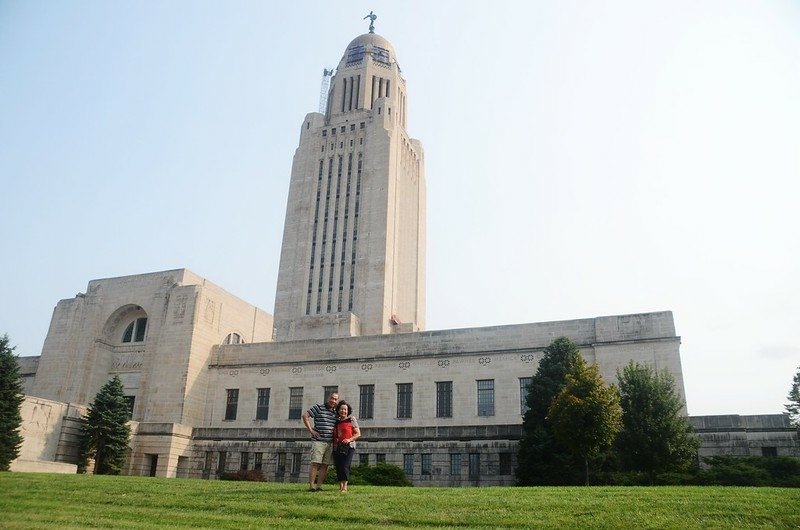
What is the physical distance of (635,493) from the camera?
40.5 ft

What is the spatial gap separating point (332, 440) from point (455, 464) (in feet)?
58.6

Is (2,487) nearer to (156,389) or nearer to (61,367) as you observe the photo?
(156,389)

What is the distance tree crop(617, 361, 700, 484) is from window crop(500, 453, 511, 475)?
6.16 metres

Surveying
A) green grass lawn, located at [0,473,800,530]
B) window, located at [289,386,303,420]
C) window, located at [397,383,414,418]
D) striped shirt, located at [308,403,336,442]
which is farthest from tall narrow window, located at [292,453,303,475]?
striped shirt, located at [308,403,336,442]

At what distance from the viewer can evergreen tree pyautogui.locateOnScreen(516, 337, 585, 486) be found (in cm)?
2347

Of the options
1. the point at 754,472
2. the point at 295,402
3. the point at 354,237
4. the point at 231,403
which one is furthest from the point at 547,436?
the point at 354,237

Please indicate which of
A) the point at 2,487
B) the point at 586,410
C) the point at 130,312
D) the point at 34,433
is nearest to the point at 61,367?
the point at 130,312

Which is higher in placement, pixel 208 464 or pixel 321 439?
pixel 321 439

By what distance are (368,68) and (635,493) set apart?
53.4 meters

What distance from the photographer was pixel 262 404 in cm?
3569

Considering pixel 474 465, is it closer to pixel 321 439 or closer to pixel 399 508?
pixel 321 439

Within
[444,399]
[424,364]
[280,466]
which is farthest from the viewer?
[424,364]

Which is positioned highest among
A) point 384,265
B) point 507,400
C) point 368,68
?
point 368,68

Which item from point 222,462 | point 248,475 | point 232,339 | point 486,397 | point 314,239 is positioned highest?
point 314,239
